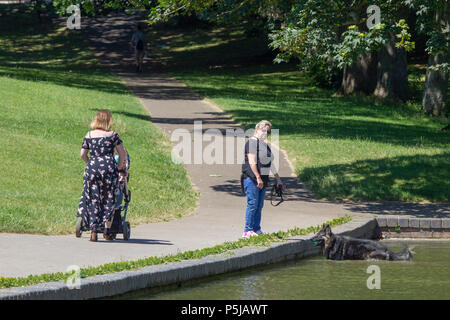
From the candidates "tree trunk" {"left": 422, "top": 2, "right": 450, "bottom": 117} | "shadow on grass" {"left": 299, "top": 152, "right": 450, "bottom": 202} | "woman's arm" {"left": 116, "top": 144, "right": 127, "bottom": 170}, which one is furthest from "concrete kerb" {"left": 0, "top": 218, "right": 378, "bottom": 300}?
"tree trunk" {"left": 422, "top": 2, "right": 450, "bottom": 117}

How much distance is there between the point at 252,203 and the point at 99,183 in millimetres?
2083

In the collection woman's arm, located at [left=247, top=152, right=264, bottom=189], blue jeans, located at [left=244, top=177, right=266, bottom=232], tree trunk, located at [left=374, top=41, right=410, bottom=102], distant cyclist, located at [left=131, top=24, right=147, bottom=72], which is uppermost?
distant cyclist, located at [left=131, top=24, right=147, bottom=72]

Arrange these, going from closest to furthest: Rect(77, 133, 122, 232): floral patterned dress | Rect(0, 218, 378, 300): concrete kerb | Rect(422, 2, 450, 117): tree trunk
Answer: Rect(0, 218, 378, 300): concrete kerb
Rect(77, 133, 122, 232): floral patterned dress
Rect(422, 2, 450, 117): tree trunk

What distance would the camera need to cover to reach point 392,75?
31.9 m

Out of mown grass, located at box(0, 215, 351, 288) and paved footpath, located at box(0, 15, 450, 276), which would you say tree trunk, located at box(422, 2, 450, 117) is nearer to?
paved footpath, located at box(0, 15, 450, 276)

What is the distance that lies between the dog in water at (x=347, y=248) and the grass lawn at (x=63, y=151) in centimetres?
306

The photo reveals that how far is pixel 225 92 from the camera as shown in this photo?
34.1m

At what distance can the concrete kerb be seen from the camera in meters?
7.67

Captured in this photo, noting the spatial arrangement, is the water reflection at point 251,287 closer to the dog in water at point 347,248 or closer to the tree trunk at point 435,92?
the dog in water at point 347,248

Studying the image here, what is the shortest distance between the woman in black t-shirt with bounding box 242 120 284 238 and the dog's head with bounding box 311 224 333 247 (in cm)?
84

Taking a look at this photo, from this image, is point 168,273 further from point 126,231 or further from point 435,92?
point 435,92
